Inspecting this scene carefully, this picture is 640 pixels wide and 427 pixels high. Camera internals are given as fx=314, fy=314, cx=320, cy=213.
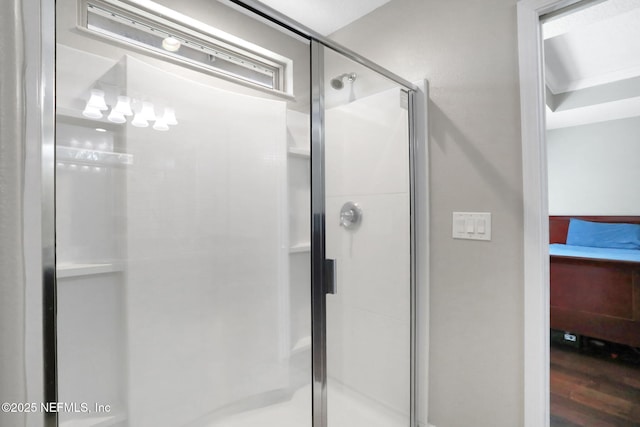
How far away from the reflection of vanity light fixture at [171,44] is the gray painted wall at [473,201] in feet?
3.80

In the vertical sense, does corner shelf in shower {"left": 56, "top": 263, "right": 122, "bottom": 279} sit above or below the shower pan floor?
above

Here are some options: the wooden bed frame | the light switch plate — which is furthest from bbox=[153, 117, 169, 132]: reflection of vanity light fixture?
the wooden bed frame

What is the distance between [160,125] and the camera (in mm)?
1176

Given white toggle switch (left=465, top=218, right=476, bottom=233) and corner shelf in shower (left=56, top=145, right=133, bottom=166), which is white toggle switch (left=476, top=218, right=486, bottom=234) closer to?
white toggle switch (left=465, top=218, right=476, bottom=233)

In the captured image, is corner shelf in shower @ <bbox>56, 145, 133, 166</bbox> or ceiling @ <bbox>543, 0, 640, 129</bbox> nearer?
corner shelf in shower @ <bbox>56, 145, 133, 166</bbox>

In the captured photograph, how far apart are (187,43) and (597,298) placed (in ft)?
11.0

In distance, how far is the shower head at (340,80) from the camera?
1.34m

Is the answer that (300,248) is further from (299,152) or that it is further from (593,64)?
(593,64)

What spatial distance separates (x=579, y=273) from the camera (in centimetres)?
266

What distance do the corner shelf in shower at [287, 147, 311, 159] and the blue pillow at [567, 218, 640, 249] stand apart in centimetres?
415

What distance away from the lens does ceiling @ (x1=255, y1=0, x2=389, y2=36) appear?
1.82 meters

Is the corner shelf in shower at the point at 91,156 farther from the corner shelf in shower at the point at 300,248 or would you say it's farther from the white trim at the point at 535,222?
the white trim at the point at 535,222

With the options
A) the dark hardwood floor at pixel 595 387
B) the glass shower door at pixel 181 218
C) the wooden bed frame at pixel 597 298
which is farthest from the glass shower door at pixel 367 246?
the wooden bed frame at pixel 597 298

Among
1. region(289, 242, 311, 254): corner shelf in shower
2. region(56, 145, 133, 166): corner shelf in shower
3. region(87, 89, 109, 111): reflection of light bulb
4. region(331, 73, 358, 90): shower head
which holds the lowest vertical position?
region(289, 242, 311, 254): corner shelf in shower
